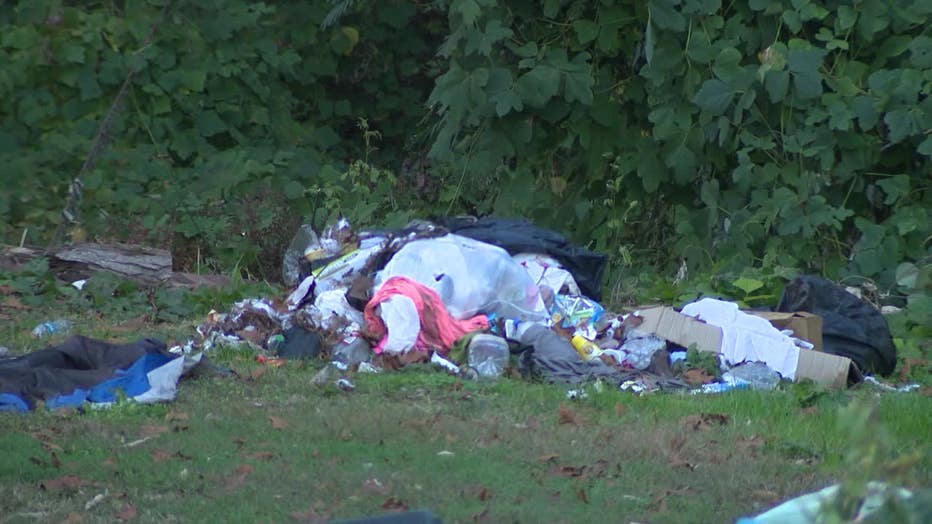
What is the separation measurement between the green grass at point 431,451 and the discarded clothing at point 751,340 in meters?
0.46

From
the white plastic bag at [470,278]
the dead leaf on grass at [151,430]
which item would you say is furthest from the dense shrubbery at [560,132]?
the dead leaf on grass at [151,430]

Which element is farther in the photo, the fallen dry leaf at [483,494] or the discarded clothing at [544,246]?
the discarded clothing at [544,246]

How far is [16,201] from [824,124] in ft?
22.8

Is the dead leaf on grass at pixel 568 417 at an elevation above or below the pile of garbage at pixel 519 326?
above

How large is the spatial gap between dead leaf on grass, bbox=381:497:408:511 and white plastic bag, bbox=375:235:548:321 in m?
3.12

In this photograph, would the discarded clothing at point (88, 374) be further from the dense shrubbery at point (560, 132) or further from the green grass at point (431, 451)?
the dense shrubbery at point (560, 132)

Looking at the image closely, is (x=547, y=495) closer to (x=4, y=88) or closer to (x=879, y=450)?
(x=879, y=450)

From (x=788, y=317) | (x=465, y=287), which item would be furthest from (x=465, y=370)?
(x=788, y=317)

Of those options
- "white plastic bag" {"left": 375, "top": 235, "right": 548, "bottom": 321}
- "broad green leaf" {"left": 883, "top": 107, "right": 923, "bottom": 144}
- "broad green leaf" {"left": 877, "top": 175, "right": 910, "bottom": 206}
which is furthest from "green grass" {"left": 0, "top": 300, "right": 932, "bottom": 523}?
"broad green leaf" {"left": 877, "top": 175, "right": 910, "bottom": 206}

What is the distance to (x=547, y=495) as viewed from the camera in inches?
185

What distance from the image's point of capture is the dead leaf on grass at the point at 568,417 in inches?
229

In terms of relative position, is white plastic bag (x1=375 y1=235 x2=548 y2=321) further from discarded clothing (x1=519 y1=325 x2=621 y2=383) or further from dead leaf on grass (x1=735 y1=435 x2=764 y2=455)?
dead leaf on grass (x1=735 y1=435 x2=764 y2=455)

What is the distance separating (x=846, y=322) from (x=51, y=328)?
4748mm

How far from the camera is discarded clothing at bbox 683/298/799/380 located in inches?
279
